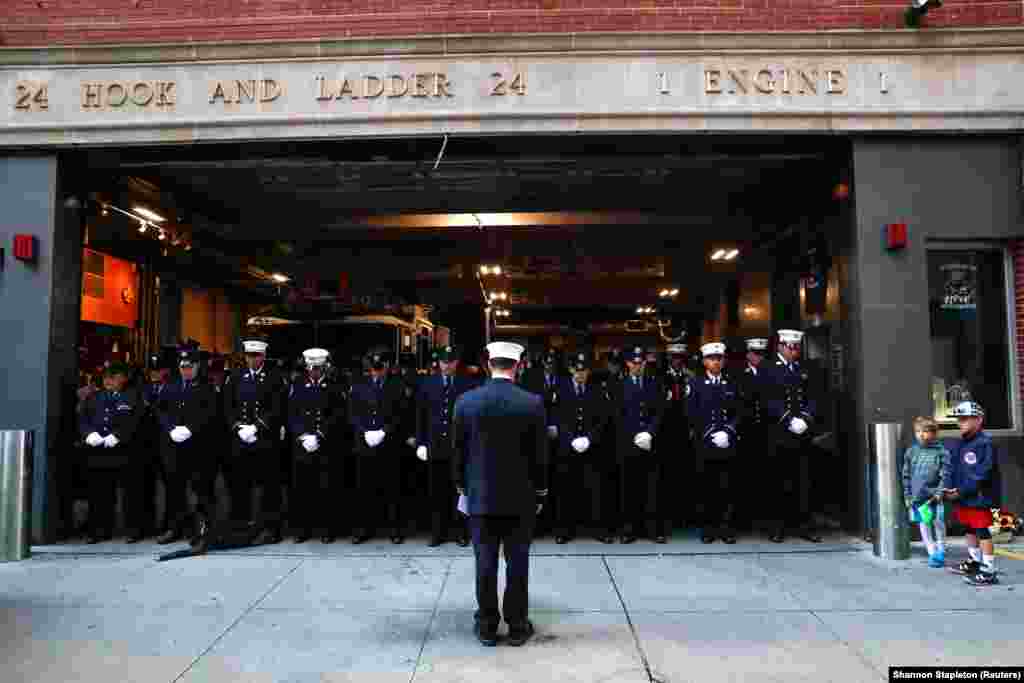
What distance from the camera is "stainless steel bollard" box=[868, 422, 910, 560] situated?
22.3 ft

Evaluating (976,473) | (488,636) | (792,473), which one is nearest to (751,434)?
(792,473)

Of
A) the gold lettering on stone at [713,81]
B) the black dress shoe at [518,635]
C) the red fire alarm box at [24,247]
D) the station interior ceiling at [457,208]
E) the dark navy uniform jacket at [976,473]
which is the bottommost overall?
the black dress shoe at [518,635]

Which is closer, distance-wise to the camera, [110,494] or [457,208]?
[110,494]

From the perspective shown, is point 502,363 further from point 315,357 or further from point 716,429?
point 716,429

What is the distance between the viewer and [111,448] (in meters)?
7.73

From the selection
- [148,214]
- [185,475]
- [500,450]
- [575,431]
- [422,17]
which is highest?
[422,17]

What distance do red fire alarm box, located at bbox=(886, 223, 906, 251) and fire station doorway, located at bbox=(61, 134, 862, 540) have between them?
607 mm

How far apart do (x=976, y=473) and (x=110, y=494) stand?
9.13 meters

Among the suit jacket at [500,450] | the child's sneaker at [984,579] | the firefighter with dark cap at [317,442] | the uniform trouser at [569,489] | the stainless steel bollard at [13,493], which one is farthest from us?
the uniform trouser at [569,489]

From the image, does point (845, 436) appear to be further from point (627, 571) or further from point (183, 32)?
point (183, 32)

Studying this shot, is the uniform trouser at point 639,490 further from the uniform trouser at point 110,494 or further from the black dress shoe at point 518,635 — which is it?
the uniform trouser at point 110,494

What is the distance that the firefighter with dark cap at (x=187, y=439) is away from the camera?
767 centimetres

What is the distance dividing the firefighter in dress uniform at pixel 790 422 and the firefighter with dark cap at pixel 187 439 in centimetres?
640

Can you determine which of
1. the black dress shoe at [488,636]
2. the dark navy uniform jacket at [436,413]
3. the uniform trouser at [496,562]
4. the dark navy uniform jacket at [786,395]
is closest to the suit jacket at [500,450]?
the uniform trouser at [496,562]
